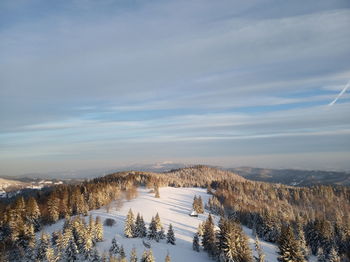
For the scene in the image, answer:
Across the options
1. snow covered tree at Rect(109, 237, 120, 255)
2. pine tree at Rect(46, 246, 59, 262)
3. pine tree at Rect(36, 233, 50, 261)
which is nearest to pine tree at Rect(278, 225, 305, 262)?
snow covered tree at Rect(109, 237, 120, 255)

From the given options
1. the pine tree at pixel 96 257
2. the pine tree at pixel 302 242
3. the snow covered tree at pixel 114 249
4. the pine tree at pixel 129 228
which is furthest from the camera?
the pine tree at pixel 129 228

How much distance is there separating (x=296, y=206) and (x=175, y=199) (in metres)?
85.6

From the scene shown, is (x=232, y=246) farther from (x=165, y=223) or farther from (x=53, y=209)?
(x=53, y=209)

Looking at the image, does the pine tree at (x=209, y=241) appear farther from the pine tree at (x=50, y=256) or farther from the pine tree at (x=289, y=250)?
the pine tree at (x=50, y=256)

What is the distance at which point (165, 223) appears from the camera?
110 meters

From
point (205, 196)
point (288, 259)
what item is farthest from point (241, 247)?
point (205, 196)

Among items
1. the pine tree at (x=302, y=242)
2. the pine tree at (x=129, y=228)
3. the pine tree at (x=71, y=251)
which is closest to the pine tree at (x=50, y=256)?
the pine tree at (x=71, y=251)

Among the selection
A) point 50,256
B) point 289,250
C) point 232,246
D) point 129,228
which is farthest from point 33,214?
point 289,250

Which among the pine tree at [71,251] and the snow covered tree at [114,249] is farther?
the snow covered tree at [114,249]

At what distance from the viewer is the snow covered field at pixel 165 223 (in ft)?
263

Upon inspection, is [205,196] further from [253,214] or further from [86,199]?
[86,199]

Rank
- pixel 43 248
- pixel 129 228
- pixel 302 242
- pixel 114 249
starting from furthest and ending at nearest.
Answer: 1. pixel 302 242
2. pixel 129 228
3. pixel 114 249
4. pixel 43 248

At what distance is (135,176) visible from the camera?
192 meters

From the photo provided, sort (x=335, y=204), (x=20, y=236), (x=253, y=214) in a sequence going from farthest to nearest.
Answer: (x=335, y=204) → (x=253, y=214) → (x=20, y=236)
